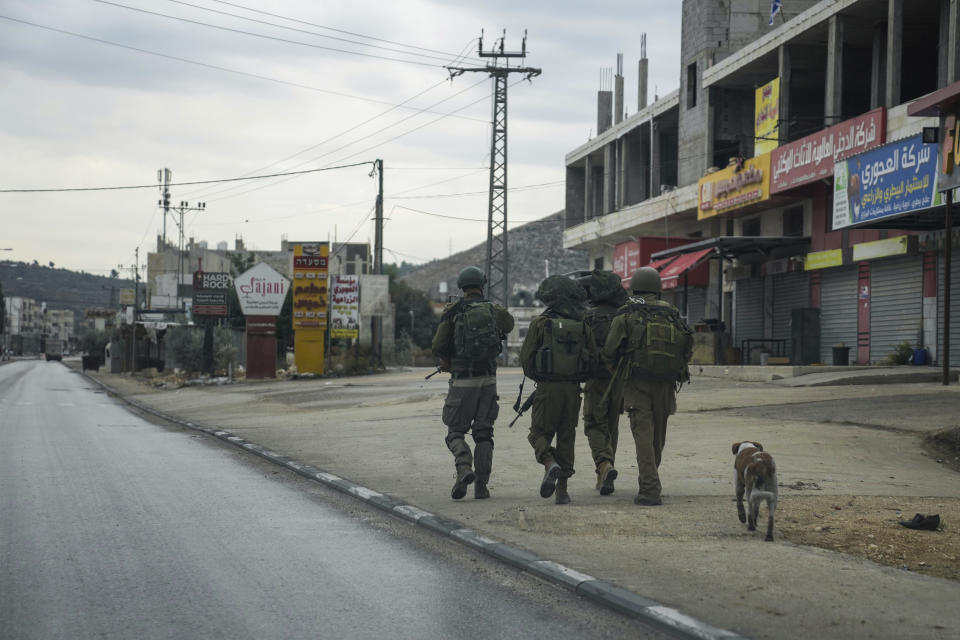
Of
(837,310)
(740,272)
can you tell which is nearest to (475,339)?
(837,310)

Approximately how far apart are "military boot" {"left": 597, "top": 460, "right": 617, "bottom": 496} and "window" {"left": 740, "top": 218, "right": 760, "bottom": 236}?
2728cm

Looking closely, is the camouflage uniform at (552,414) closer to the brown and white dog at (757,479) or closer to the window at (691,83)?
the brown and white dog at (757,479)

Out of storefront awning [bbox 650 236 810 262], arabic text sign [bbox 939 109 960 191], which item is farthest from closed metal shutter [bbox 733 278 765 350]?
arabic text sign [bbox 939 109 960 191]

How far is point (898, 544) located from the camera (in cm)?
650

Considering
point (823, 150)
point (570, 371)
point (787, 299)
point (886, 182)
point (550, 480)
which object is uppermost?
point (823, 150)

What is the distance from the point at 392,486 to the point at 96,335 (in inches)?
5074

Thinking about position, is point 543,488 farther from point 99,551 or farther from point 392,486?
point 99,551

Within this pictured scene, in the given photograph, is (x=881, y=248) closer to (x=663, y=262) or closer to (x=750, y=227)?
(x=750, y=227)

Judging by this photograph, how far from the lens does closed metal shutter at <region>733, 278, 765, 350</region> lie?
33.9 m

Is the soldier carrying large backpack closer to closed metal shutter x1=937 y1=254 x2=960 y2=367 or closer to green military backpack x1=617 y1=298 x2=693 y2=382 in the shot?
green military backpack x1=617 y1=298 x2=693 y2=382

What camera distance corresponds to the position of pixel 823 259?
2870 cm

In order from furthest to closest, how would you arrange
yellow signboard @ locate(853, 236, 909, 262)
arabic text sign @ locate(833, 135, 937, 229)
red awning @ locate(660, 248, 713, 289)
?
red awning @ locate(660, 248, 713, 289), yellow signboard @ locate(853, 236, 909, 262), arabic text sign @ locate(833, 135, 937, 229)

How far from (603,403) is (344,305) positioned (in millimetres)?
31233

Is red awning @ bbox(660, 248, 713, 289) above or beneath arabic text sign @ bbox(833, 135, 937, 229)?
beneath
